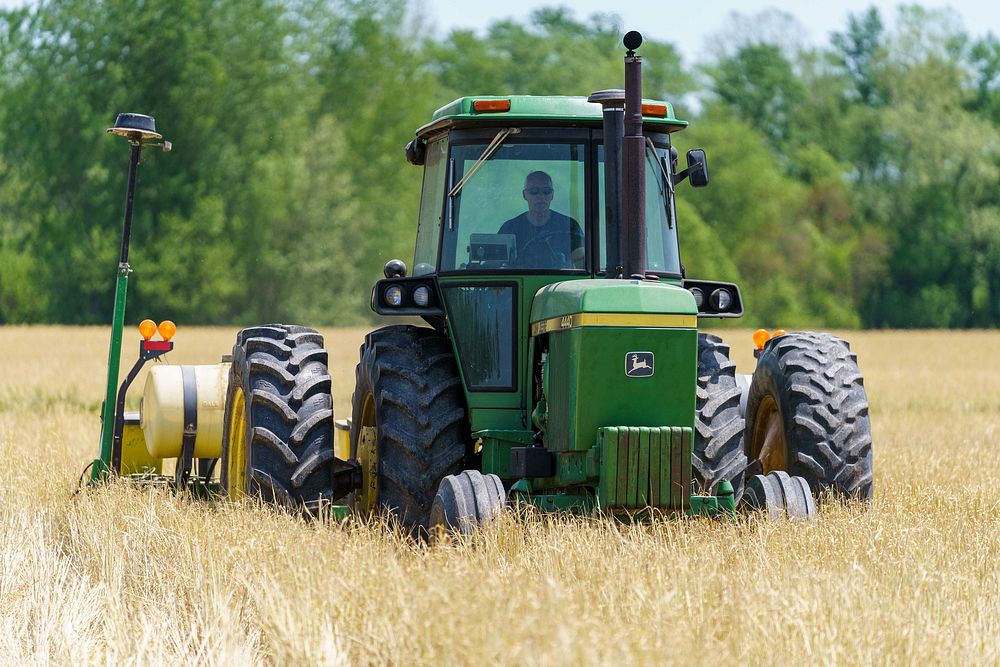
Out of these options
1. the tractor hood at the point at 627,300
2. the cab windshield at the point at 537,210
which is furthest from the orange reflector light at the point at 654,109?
the tractor hood at the point at 627,300

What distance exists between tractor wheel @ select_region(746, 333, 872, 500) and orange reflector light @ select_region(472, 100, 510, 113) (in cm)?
223

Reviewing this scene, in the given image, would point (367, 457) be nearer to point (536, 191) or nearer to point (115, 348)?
point (536, 191)

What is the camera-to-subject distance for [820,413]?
7.72m

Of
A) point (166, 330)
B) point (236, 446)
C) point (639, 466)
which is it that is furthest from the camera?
point (166, 330)

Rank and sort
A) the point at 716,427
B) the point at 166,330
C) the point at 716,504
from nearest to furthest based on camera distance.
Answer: the point at 716,504, the point at 716,427, the point at 166,330

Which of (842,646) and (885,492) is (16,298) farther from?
(842,646)

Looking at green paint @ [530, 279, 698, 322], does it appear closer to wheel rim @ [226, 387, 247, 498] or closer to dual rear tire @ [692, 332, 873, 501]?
dual rear tire @ [692, 332, 873, 501]

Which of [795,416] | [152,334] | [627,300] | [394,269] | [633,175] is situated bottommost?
[795,416]

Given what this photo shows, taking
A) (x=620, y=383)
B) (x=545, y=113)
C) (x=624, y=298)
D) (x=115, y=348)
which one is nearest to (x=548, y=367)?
(x=620, y=383)

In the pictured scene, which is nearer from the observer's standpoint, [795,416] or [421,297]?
[421,297]

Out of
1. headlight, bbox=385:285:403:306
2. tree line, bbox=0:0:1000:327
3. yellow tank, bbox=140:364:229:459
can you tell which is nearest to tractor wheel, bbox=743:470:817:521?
headlight, bbox=385:285:403:306

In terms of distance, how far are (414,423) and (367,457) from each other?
1.03m

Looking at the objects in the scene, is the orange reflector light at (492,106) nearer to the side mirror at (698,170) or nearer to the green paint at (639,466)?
the side mirror at (698,170)

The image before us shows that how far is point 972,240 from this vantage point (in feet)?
191
